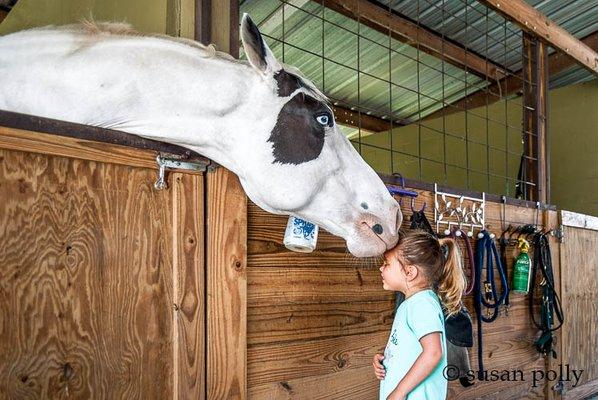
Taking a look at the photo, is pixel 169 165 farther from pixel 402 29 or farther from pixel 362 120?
pixel 362 120

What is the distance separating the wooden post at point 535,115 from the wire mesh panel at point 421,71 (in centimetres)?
4

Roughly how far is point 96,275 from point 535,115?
2539 millimetres

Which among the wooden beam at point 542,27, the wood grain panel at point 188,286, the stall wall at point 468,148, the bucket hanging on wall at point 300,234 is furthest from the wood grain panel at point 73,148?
the stall wall at point 468,148

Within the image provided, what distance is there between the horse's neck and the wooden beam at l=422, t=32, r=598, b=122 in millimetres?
2252

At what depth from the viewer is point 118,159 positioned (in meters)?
1.06

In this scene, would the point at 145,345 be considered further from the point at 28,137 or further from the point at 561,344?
the point at 561,344

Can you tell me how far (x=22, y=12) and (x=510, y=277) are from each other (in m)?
2.74

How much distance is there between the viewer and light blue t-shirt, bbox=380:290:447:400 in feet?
3.85

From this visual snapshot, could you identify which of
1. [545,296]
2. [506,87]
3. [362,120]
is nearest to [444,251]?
[545,296]

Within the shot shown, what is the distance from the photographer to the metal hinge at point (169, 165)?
112 cm

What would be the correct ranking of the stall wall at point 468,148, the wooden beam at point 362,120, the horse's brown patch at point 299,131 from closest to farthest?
the horse's brown patch at point 299,131 → the stall wall at point 468,148 → the wooden beam at point 362,120

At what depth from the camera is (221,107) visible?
113cm

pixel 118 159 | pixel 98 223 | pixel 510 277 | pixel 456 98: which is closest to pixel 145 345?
pixel 98 223

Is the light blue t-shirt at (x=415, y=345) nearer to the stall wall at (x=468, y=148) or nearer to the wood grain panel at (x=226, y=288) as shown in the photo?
the wood grain panel at (x=226, y=288)
